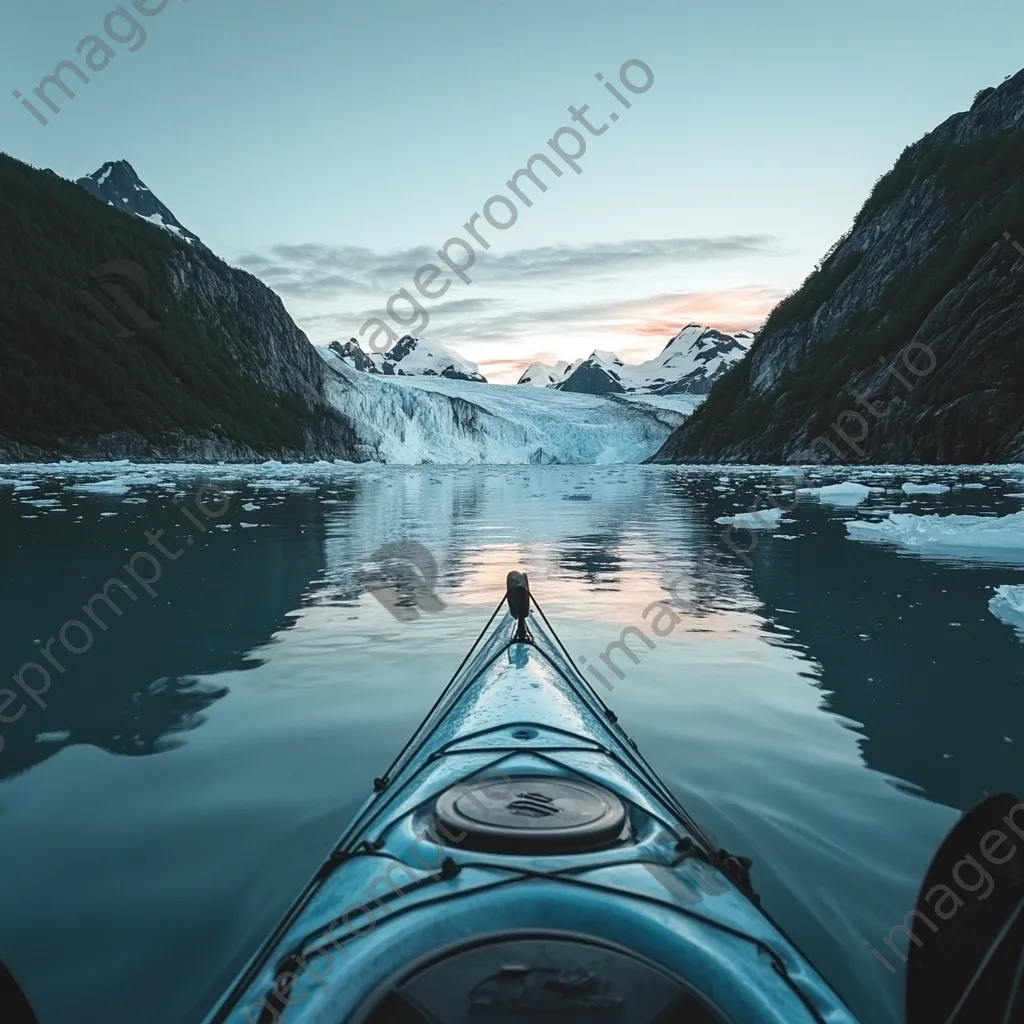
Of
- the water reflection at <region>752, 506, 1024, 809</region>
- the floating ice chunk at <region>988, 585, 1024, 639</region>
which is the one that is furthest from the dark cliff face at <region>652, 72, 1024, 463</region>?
the floating ice chunk at <region>988, 585, 1024, 639</region>

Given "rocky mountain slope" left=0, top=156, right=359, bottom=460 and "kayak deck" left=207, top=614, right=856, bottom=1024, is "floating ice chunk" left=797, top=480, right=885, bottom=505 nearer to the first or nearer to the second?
"kayak deck" left=207, top=614, right=856, bottom=1024

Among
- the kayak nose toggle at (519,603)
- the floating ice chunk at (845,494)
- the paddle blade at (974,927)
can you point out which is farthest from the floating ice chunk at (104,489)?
the paddle blade at (974,927)

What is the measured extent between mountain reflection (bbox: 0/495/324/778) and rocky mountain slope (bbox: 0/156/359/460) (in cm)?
5439

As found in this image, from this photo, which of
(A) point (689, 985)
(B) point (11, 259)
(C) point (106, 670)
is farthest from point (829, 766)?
(B) point (11, 259)

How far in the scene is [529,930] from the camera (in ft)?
6.84

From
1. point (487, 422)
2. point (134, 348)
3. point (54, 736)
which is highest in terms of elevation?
point (134, 348)

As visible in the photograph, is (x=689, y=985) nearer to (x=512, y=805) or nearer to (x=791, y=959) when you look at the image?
(x=791, y=959)

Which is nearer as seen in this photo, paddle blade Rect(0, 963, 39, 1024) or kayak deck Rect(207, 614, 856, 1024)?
paddle blade Rect(0, 963, 39, 1024)

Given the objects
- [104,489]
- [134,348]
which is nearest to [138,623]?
[104,489]

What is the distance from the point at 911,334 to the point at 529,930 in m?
60.3

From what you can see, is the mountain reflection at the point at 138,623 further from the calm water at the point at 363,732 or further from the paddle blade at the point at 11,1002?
the paddle blade at the point at 11,1002

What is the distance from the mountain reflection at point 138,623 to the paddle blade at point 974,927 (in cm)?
426

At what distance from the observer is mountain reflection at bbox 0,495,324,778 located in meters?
5.23

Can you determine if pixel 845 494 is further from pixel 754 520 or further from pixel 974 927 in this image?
pixel 974 927
